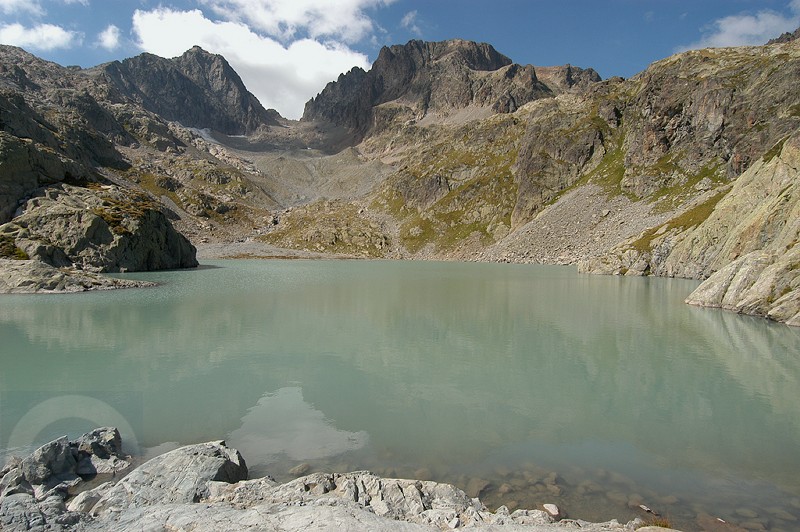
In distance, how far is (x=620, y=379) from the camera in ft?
63.2

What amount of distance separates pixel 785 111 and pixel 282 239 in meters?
170

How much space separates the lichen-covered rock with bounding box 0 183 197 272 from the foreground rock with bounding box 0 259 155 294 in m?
10.4

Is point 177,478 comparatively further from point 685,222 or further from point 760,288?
point 685,222

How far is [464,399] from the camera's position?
655 inches

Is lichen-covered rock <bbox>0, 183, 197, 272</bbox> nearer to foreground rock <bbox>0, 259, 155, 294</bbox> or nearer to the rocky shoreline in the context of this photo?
foreground rock <bbox>0, 259, 155, 294</bbox>

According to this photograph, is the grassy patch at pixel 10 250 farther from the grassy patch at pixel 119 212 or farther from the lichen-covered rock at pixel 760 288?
the lichen-covered rock at pixel 760 288

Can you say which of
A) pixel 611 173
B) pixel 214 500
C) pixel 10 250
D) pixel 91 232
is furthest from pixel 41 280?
pixel 611 173

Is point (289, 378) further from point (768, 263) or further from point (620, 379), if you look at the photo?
point (768, 263)

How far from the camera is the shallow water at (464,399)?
11.2m

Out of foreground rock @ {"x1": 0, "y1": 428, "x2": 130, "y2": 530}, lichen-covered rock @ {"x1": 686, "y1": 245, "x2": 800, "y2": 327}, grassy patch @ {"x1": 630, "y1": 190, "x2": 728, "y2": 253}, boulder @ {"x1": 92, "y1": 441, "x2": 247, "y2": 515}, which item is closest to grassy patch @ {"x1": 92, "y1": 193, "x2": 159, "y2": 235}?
foreground rock @ {"x1": 0, "y1": 428, "x2": 130, "y2": 530}

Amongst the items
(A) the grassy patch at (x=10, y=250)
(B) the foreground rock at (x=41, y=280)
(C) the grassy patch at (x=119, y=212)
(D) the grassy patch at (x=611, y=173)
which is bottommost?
(B) the foreground rock at (x=41, y=280)

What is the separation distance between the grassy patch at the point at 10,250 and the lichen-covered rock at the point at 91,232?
1.52 ft

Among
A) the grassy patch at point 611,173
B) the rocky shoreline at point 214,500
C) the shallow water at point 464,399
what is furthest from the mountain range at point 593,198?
the rocky shoreline at point 214,500

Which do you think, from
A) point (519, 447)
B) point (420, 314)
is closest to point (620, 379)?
point (519, 447)
